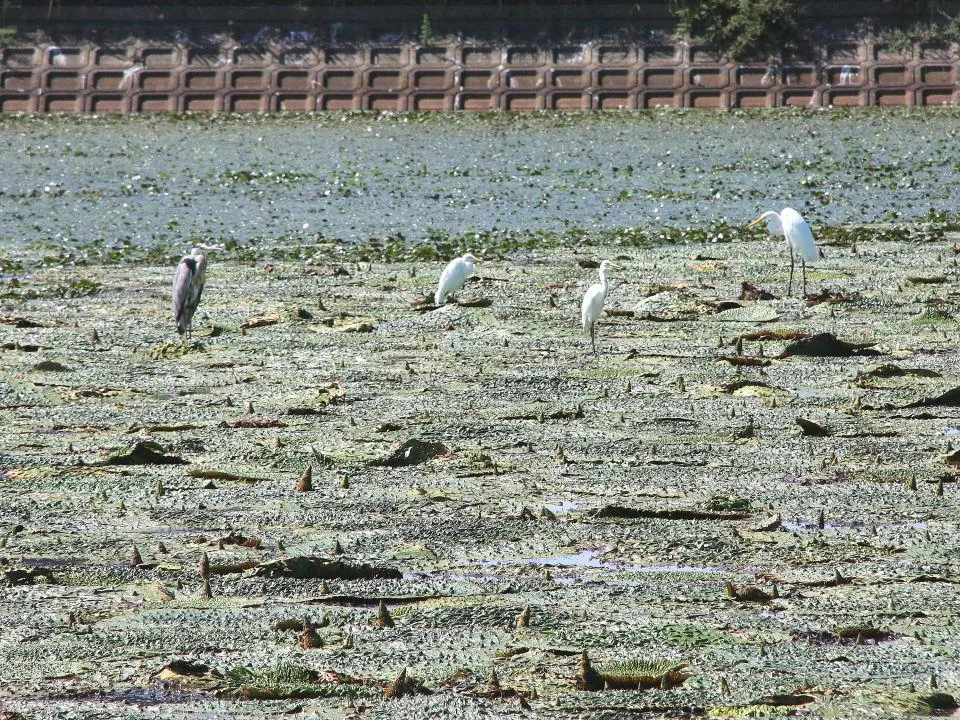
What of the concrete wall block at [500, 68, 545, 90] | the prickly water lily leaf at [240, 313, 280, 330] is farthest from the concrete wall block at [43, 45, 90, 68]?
the prickly water lily leaf at [240, 313, 280, 330]

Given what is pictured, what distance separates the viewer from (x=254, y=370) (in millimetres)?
9086

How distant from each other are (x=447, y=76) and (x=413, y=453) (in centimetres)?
2849

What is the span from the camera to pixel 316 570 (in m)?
5.06

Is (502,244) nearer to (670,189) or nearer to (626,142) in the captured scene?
(670,189)

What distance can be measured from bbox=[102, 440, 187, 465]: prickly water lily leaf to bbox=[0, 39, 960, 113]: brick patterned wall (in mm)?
27752

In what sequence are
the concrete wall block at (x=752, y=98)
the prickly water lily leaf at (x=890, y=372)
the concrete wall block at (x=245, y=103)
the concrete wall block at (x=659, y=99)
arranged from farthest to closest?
the concrete wall block at (x=245, y=103)
the concrete wall block at (x=659, y=99)
the concrete wall block at (x=752, y=98)
the prickly water lily leaf at (x=890, y=372)

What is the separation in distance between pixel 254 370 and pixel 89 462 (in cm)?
241

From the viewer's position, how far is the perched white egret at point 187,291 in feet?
33.6

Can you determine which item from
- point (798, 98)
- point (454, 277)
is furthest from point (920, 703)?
point (798, 98)

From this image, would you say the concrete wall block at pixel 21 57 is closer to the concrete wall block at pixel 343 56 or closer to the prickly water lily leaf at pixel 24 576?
the concrete wall block at pixel 343 56

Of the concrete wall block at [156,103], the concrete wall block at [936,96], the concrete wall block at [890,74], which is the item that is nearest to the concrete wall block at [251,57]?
the concrete wall block at [156,103]

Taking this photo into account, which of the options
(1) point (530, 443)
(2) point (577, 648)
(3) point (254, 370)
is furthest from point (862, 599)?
(3) point (254, 370)

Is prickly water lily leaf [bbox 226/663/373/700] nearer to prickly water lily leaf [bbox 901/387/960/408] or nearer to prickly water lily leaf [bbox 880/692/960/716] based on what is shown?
prickly water lily leaf [bbox 880/692/960/716]

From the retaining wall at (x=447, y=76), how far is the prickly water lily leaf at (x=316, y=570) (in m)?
29.2
